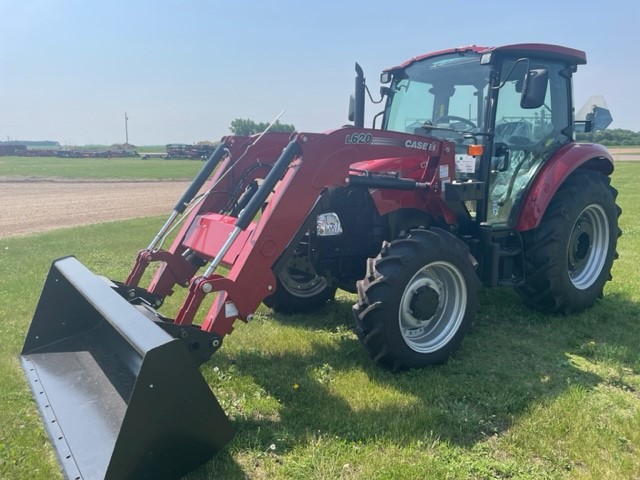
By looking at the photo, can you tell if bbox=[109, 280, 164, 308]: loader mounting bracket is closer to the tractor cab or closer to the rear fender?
the tractor cab

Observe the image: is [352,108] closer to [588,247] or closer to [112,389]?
[588,247]

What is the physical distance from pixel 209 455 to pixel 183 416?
0.31 m

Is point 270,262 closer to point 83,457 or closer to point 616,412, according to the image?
point 83,457

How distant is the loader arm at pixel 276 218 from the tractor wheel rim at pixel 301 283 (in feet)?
4.68

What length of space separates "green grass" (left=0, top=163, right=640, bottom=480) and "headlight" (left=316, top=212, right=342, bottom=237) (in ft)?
3.39

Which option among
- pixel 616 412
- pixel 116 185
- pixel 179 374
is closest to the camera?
pixel 179 374

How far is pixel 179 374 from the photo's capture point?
110 inches

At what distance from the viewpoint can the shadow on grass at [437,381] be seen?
3.47 m

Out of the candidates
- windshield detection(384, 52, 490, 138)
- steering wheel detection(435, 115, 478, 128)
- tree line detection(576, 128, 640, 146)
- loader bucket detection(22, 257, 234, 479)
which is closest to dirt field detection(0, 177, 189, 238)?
loader bucket detection(22, 257, 234, 479)

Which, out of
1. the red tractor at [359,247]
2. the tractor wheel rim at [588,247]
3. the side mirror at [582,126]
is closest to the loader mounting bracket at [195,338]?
the red tractor at [359,247]

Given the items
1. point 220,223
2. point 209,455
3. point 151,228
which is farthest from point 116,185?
point 209,455

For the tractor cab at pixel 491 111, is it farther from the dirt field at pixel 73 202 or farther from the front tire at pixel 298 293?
the dirt field at pixel 73 202

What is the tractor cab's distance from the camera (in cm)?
508

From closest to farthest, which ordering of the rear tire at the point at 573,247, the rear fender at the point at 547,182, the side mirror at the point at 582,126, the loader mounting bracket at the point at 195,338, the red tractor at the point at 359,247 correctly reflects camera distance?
1. the red tractor at the point at 359,247
2. the loader mounting bracket at the point at 195,338
3. the rear fender at the point at 547,182
4. the rear tire at the point at 573,247
5. the side mirror at the point at 582,126
